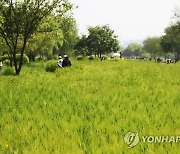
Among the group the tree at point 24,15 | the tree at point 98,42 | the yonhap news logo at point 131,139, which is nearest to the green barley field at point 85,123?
the yonhap news logo at point 131,139

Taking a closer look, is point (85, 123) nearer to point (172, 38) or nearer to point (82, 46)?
point (82, 46)

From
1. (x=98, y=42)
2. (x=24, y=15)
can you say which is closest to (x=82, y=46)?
(x=98, y=42)

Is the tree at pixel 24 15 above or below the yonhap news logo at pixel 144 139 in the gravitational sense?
above

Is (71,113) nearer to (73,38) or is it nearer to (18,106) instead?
(18,106)

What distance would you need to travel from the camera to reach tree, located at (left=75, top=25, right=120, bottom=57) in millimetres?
70250

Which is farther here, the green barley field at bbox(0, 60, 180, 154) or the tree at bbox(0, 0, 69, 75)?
the tree at bbox(0, 0, 69, 75)

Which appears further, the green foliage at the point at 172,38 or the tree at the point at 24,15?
the green foliage at the point at 172,38

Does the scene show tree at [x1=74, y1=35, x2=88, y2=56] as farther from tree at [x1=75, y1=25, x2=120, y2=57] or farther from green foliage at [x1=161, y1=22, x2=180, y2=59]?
green foliage at [x1=161, y1=22, x2=180, y2=59]

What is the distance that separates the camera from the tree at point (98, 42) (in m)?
70.2

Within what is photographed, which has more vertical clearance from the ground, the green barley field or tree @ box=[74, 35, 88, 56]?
tree @ box=[74, 35, 88, 56]

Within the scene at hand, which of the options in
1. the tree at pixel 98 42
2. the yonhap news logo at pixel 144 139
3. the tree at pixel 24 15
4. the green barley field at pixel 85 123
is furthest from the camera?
the tree at pixel 98 42

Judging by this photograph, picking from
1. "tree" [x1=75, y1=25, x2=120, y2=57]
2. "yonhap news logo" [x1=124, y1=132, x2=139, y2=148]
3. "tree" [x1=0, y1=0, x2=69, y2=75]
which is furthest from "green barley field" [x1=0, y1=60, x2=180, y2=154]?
"tree" [x1=75, y1=25, x2=120, y2=57]

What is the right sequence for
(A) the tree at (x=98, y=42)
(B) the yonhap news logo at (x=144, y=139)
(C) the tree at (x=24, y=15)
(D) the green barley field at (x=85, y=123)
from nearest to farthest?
(D) the green barley field at (x=85, y=123) → (B) the yonhap news logo at (x=144, y=139) → (C) the tree at (x=24, y=15) → (A) the tree at (x=98, y=42)

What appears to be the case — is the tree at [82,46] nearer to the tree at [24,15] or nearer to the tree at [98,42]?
the tree at [98,42]
